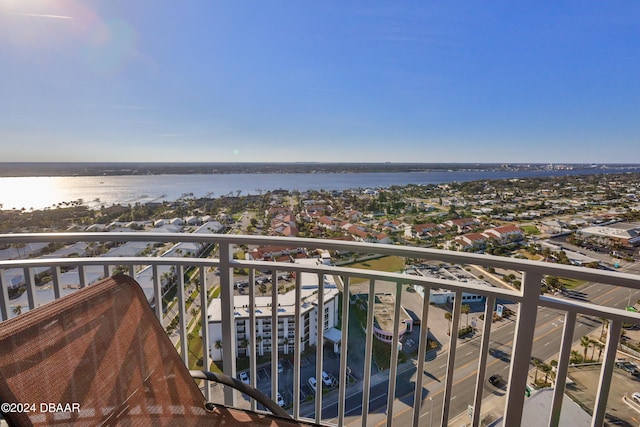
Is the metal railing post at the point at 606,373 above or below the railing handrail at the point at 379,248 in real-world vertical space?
below

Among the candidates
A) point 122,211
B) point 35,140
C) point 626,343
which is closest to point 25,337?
point 626,343

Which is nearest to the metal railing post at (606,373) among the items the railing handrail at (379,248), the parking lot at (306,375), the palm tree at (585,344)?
the railing handrail at (379,248)

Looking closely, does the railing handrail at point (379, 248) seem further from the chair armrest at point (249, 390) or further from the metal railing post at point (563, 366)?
the chair armrest at point (249, 390)

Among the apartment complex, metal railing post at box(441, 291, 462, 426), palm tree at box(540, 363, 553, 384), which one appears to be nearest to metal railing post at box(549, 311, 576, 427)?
metal railing post at box(441, 291, 462, 426)

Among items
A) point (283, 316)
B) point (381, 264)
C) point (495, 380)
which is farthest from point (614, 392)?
point (283, 316)

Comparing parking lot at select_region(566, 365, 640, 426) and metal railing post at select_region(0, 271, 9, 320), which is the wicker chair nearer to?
metal railing post at select_region(0, 271, 9, 320)

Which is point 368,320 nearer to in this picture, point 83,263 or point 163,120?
point 83,263
